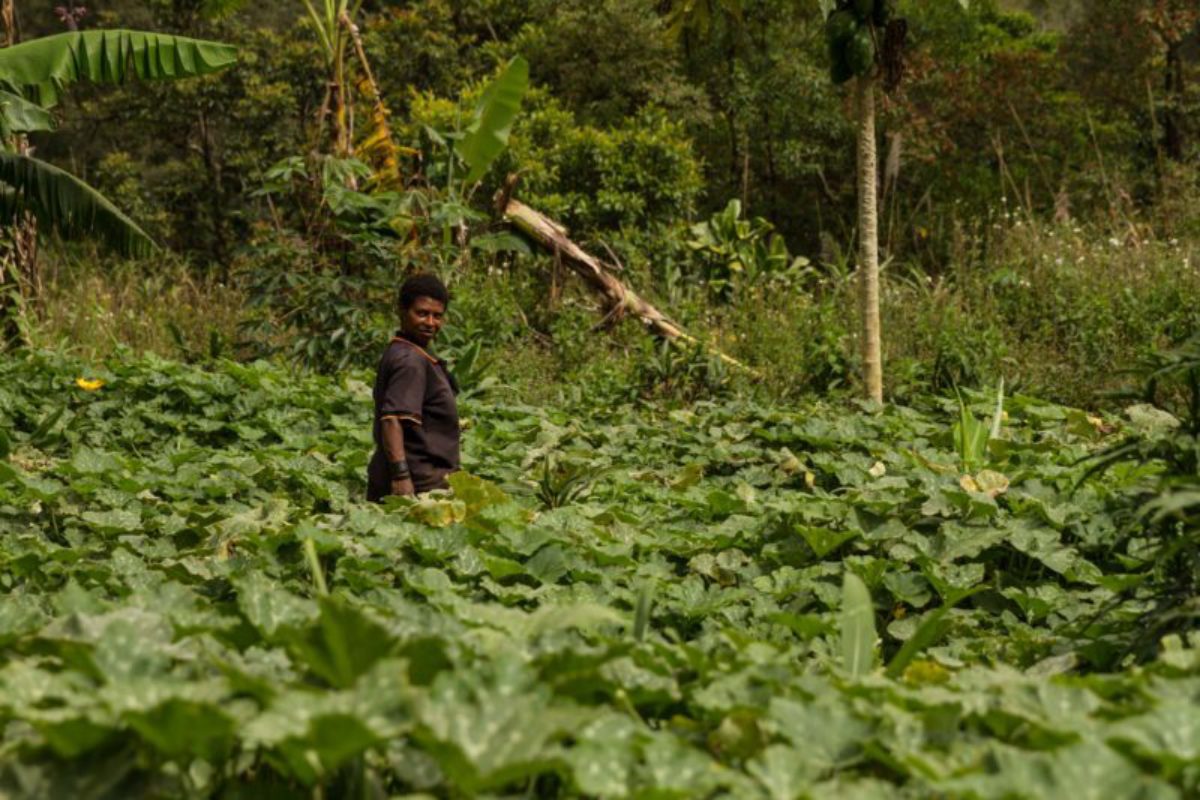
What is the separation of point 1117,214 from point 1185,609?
10689mm

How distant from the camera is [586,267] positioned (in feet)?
41.9

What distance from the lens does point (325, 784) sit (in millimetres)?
2178

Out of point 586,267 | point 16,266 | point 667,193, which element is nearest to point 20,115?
point 16,266

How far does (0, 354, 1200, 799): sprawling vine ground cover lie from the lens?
78.7 inches

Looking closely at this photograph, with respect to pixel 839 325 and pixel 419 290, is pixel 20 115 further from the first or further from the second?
pixel 839 325

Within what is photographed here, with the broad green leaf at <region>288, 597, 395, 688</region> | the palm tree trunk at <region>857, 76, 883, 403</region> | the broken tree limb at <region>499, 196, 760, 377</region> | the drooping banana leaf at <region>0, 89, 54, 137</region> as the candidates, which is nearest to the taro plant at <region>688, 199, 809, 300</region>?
the broken tree limb at <region>499, 196, 760, 377</region>

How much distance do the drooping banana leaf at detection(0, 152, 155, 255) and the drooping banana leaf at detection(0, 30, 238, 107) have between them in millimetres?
657

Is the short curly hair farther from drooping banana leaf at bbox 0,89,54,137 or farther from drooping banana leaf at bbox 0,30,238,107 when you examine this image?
drooping banana leaf at bbox 0,30,238,107

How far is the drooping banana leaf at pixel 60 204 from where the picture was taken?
10.2 metres

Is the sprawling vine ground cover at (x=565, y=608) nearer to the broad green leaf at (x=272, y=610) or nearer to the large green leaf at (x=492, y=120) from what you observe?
the broad green leaf at (x=272, y=610)

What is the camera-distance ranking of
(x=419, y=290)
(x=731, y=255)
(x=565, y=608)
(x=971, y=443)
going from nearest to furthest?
(x=565, y=608)
(x=419, y=290)
(x=971, y=443)
(x=731, y=255)

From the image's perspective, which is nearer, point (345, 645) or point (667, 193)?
point (345, 645)

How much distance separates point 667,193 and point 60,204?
351 inches

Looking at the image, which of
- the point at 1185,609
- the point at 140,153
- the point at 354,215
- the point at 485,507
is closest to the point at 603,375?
the point at 354,215
